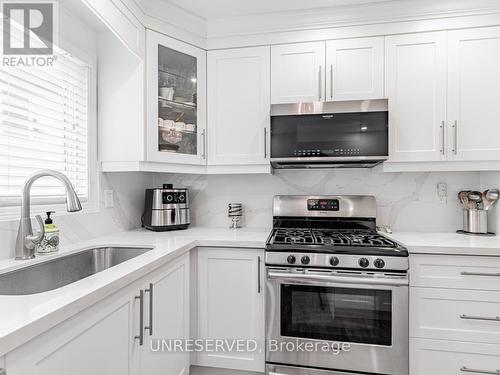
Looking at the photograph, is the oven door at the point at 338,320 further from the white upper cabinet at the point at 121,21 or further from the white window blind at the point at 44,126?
the white upper cabinet at the point at 121,21

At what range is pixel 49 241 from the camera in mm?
1367

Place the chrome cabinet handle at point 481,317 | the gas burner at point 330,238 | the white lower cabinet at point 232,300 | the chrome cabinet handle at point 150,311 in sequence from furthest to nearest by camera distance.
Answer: the white lower cabinet at point 232,300
the gas burner at point 330,238
the chrome cabinet handle at point 481,317
the chrome cabinet handle at point 150,311

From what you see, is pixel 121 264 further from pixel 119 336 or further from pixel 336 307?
pixel 336 307

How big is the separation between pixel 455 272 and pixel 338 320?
70cm

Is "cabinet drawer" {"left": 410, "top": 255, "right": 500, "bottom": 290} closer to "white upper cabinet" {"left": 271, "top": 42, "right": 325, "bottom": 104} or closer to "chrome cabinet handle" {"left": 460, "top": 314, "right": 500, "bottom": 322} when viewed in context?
"chrome cabinet handle" {"left": 460, "top": 314, "right": 500, "bottom": 322}

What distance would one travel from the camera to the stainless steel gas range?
1.64 meters

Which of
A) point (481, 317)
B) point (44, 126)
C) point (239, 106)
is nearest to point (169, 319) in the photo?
point (44, 126)

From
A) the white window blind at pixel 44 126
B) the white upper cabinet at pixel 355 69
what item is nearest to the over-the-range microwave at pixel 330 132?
the white upper cabinet at pixel 355 69

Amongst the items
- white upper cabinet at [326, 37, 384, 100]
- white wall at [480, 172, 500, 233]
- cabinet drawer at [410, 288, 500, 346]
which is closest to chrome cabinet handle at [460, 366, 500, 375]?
cabinet drawer at [410, 288, 500, 346]

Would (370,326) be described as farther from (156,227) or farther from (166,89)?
(166,89)

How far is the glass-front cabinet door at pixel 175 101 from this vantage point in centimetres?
191

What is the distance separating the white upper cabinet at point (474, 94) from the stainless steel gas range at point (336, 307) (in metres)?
0.83

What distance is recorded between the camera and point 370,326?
1.67 metres

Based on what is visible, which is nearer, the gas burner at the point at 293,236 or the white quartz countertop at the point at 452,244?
the white quartz countertop at the point at 452,244
